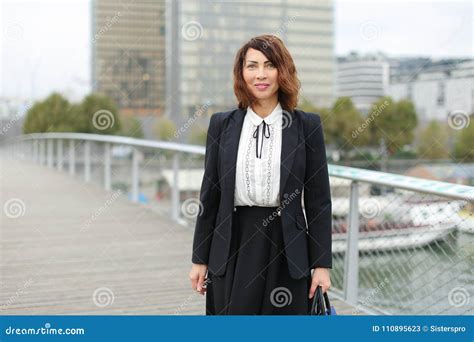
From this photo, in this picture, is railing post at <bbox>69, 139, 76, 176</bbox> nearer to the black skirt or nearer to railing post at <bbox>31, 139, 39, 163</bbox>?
railing post at <bbox>31, 139, 39, 163</bbox>

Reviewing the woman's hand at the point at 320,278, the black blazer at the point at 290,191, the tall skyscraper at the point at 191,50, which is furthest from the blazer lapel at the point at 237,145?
the tall skyscraper at the point at 191,50

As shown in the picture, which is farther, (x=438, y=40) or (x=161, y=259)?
(x=438, y=40)

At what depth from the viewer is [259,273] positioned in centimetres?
180

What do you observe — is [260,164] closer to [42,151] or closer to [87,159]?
[87,159]

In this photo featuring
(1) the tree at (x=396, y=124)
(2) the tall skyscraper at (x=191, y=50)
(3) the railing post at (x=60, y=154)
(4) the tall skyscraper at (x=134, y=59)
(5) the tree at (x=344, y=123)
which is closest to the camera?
(3) the railing post at (x=60, y=154)

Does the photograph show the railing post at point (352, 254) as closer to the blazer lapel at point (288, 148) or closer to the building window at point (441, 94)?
the blazer lapel at point (288, 148)

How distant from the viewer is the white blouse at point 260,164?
175 centimetres

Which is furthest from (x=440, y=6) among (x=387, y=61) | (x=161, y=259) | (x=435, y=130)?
(x=161, y=259)

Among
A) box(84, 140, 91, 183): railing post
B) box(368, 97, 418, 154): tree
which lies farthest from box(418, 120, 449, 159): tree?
box(84, 140, 91, 183): railing post

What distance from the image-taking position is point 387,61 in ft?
265

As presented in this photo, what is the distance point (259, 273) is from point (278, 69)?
24.1 inches
